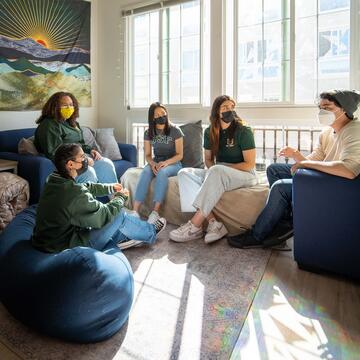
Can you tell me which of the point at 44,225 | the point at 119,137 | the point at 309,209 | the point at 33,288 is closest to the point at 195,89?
the point at 119,137

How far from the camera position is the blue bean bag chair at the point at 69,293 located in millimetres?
1188

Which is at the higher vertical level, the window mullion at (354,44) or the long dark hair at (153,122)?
the window mullion at (354,44)

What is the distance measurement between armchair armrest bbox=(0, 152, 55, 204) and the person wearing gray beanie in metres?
1.60

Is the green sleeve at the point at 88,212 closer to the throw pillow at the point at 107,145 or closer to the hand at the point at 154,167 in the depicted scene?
the hand at the point at 154,167

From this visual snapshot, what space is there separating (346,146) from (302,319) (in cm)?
93

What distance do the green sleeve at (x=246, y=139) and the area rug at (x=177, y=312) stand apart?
790 millimetres

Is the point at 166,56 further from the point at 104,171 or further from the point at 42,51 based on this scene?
the point at 104,171

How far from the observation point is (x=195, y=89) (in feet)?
11.7

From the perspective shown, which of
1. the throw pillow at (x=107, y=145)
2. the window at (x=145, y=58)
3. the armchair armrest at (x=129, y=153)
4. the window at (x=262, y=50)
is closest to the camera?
the window at (x=262, y=50)

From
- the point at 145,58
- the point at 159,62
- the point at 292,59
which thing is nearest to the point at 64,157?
the point at 292,59

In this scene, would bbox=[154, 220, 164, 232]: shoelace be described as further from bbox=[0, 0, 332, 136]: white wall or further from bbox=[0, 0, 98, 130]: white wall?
bbox=[0, 0, 98, 130]: white wall

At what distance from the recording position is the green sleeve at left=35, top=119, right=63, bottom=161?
262 cm

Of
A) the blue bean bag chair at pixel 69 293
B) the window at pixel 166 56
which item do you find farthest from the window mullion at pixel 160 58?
the blue bean bag chair at pixel 69 293

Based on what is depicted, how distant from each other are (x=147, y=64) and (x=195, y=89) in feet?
2.59
